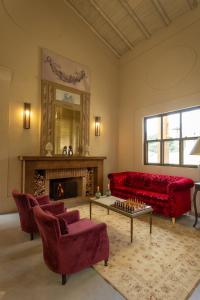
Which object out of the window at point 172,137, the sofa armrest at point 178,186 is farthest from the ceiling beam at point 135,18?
the sofa armrest at point 178,186

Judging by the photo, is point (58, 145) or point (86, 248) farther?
point (58, 145)

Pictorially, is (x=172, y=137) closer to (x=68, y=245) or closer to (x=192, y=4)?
(x=192, y=4)

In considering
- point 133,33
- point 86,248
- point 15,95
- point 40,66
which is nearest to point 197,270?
point 86,248

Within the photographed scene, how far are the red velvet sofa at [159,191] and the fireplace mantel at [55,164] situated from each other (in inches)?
27.3

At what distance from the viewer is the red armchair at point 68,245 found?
188cm

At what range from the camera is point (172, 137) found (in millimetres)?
4977

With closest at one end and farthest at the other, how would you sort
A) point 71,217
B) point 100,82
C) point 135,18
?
point 71,217 → point 135,18 → point 100,82

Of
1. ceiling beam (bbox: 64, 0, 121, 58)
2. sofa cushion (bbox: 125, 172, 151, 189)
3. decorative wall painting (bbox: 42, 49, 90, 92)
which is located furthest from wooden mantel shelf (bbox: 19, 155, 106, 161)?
ceiling beam (bbox: 64, 0, 121, 58)

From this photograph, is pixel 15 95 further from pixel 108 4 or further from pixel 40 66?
pixel 108 4

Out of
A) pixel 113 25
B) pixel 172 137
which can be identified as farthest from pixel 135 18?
pixel 172 137

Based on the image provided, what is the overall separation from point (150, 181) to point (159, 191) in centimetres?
35

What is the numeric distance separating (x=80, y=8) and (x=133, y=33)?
168 cm

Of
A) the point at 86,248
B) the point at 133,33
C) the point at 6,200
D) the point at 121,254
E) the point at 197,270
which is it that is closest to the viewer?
the point at 86,248

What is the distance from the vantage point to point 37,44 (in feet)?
15.5
